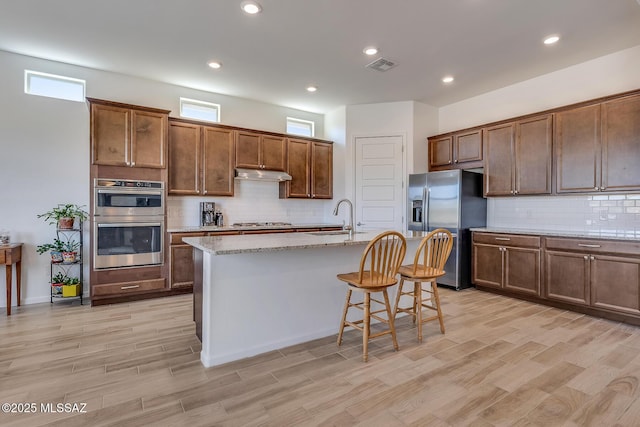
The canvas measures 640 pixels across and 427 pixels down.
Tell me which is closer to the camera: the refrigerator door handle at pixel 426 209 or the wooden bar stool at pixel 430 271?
the wooden bar stool at pixel 430 271

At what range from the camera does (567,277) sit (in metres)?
3.74

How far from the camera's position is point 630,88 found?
3756 millimetres

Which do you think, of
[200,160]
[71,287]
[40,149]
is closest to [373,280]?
[200,160]

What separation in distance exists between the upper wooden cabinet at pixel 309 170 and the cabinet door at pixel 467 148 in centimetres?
214

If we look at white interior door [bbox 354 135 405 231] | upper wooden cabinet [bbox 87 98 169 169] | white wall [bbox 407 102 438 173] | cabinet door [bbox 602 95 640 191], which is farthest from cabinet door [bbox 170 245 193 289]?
cabinet door [bbox 602 95 640 191]

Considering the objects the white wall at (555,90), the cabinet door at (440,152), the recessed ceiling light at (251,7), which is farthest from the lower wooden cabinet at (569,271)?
the recessed ceiling light at (251,7)

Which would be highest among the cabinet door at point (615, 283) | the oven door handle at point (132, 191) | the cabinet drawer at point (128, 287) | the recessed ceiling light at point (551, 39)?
the recessed ceiling light at point (551, 39)

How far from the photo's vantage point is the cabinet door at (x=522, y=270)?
158 inches

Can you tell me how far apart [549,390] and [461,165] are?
3684 millimetres

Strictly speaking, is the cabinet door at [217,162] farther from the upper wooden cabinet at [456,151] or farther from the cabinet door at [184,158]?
the upper wooden cabinet at [456,151]

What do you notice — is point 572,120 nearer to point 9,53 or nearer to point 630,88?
point 630,88

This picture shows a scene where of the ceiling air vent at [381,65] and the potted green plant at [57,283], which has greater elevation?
the ceiling air vent at [381,65]

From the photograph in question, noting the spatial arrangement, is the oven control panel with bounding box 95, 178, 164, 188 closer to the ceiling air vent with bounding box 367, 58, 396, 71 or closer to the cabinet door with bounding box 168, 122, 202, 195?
the cabinet door with bounding box 168, 122, 202, 195

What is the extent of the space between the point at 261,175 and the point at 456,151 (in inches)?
123
